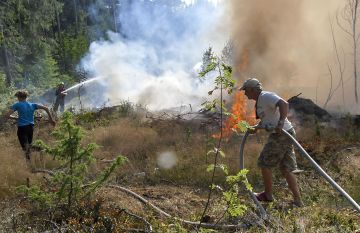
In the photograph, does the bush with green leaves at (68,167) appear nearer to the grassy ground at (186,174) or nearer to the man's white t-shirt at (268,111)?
the grassy ground at (186,174)

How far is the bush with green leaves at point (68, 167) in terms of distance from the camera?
446 cm

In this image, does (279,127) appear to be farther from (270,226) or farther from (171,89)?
(171,89)

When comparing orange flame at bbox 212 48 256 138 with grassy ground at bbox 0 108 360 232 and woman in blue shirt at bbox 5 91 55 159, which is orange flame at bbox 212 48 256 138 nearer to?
grassy ground at bbox 0 108 360 232

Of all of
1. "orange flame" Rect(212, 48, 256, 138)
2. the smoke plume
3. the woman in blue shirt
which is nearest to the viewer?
the woman in blue shirt

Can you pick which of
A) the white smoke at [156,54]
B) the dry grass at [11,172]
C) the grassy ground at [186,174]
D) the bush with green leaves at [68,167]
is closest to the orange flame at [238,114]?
the grassy ground at [186,174]

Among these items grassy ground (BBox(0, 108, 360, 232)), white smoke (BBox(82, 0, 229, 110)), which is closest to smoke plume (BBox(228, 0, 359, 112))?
white smoke (BBox(82, 0, 229, 110))

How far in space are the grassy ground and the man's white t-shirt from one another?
0.82 m

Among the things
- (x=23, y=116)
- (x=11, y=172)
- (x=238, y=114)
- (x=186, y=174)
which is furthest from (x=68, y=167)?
(x=238, y=114)

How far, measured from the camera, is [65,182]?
4.59 m

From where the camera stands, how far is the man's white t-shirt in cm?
547

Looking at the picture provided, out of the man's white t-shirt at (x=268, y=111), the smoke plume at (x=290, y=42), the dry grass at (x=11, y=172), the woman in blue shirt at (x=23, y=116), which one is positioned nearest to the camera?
the man's white t-shirt at (x=268, y=111)

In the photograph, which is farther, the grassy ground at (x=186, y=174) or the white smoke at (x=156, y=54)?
the white smoke at (x=156, y=54)

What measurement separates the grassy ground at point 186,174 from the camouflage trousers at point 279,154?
507 mm

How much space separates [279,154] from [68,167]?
105 inches
